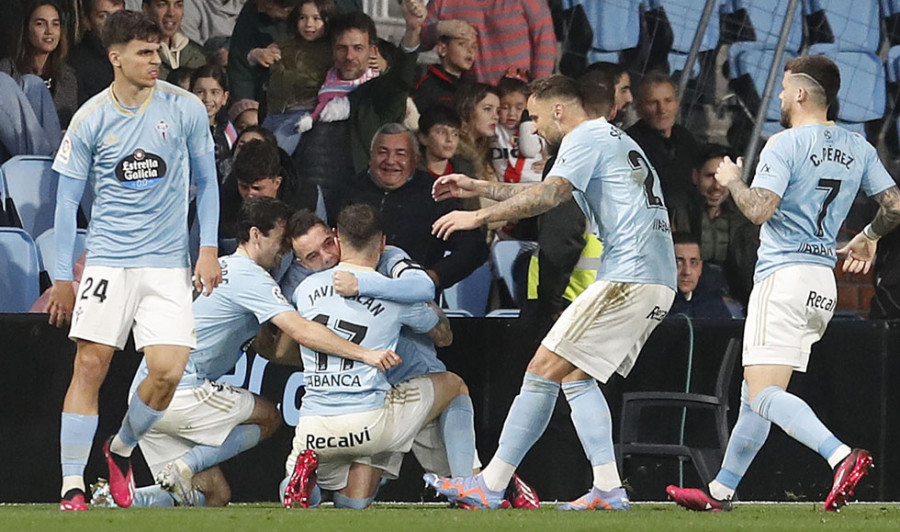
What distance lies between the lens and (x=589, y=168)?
714cm

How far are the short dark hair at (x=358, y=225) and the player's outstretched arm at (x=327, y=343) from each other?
403mm

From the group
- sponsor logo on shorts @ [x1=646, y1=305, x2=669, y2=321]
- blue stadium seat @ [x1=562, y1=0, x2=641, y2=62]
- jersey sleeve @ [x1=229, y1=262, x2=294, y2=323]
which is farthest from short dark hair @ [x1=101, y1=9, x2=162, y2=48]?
blue stadium seat @ [x1=562, y1=0, x2=641, y2=62]

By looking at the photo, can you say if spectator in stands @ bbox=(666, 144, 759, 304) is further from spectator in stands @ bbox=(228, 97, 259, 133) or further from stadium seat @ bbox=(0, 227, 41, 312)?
stadium seat @ bbox=(0, 227, 41, 312)

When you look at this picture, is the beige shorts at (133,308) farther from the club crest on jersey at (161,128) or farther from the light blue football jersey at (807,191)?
the light blue football jersey at (807,191)

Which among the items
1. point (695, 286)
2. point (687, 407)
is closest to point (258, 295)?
point (687, 407)

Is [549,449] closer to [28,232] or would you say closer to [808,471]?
[808,471]

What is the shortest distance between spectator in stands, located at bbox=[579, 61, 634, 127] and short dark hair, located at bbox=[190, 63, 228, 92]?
1.99 metres

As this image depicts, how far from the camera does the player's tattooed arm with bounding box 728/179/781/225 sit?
264 inches

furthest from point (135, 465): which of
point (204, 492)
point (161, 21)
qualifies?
point (161, 21)

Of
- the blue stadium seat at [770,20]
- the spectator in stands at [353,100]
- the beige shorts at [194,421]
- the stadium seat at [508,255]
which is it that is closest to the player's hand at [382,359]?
the beige shorts at [194,421]

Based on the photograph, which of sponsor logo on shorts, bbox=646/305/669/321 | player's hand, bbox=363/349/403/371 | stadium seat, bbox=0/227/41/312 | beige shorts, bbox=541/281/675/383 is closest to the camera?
beige shorts, bbox=541/281/675/383

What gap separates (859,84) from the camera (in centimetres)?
988

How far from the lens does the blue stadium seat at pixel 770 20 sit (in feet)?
32.2

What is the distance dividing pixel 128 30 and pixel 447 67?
9.03 feet
